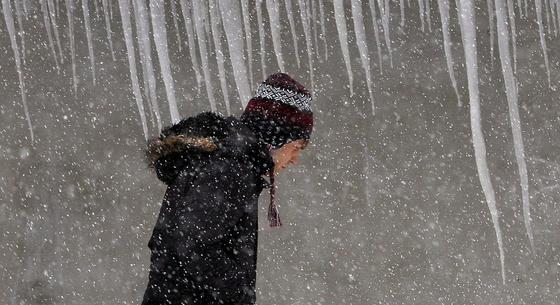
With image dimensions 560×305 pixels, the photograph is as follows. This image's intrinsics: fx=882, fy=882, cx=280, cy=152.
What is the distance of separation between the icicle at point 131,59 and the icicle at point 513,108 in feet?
5.68

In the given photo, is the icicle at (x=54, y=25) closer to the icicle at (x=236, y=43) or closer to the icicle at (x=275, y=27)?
the icicle at (x=236, y=43)

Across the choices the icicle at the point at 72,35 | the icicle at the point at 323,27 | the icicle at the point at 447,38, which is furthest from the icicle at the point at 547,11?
the icicle at the point at 72,35

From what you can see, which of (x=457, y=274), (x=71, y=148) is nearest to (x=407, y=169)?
(x=457, y=274)

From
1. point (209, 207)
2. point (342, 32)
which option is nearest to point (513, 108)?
point (342, 32)

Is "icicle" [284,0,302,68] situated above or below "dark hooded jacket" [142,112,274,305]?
above

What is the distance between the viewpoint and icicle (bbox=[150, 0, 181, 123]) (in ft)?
14.1

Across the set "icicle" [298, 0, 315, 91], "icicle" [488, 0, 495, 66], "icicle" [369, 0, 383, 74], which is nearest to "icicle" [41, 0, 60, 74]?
"icicle" [298, 0, 315, 91]

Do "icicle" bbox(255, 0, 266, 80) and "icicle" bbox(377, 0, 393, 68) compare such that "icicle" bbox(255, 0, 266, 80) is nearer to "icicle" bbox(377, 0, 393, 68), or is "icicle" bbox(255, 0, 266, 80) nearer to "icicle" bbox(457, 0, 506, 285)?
"icicle" bbox(377, 0, 393, 68)

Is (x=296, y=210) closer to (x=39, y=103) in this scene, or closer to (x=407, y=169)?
(x=407, y=169)

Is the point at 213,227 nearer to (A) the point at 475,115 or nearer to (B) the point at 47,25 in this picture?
(A) the point at 475,115

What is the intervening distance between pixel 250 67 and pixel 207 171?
1956 mm

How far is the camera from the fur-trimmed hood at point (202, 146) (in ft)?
7.88

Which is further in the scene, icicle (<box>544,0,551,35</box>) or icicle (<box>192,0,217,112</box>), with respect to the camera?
icicle (<box>192,0,217,112</box>)

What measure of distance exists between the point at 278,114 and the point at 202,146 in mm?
308
